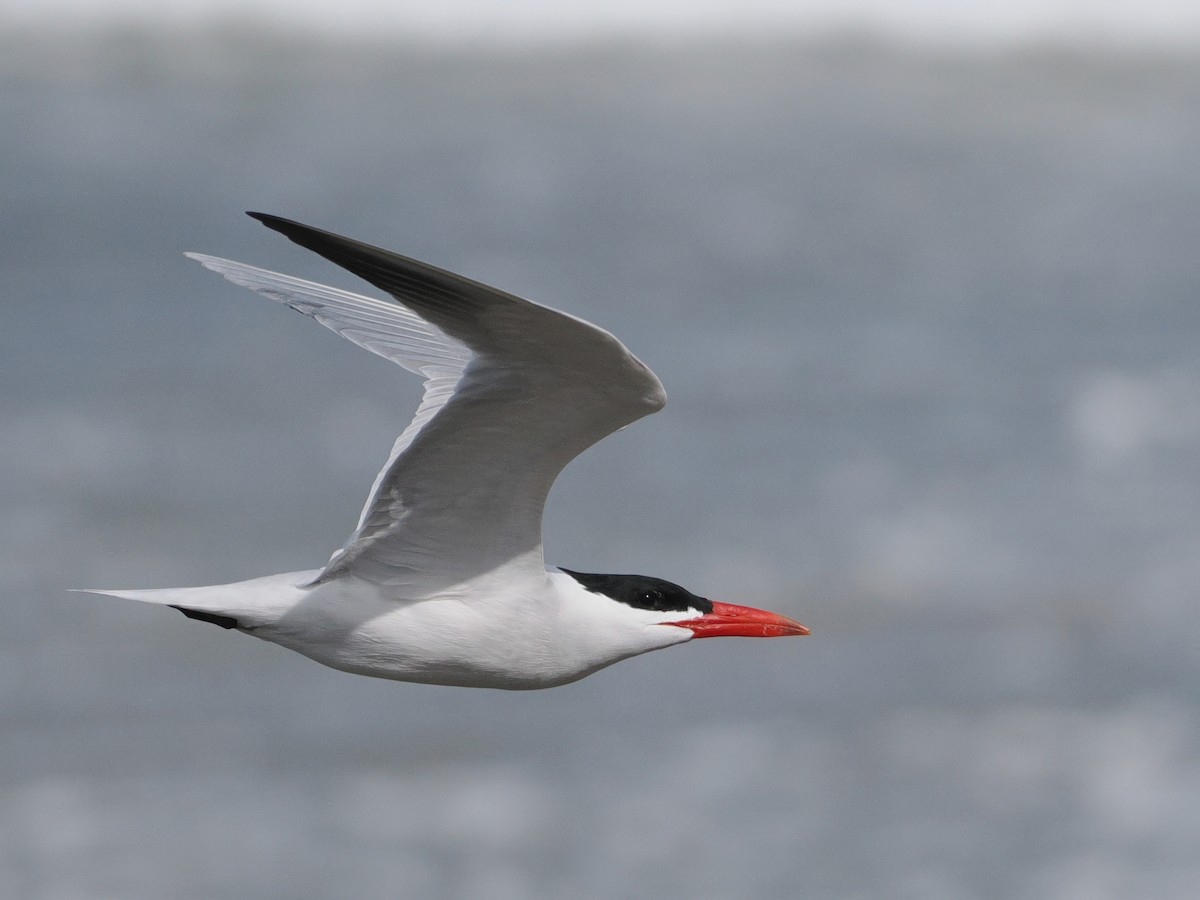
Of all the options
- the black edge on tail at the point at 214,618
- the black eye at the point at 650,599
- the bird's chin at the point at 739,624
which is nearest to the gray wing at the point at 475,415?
the black edge on tail at the point at 214,618

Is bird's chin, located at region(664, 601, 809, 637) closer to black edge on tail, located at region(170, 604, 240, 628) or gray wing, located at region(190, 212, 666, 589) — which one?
gray wing, located at region(190, 212, 666, 589)

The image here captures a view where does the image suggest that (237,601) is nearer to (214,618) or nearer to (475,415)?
(214,618)

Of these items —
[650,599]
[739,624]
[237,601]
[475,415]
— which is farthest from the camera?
[739,624]

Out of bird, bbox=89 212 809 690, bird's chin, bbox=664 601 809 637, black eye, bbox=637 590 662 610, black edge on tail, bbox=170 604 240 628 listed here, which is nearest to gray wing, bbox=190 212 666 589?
bird, bbox=89 212 809 690

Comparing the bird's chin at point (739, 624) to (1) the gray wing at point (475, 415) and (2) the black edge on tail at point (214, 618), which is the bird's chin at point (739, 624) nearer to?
(1) the gray wing at point (475, 415)

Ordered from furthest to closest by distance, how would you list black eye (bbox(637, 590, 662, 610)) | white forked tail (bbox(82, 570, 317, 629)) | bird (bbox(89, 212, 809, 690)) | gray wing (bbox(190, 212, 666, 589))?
black eye (bbox(637, 590, 662, 610)) < white forked tail (bbox(82, 570, 317, 629)) < bird (bbox(89, 212, 809, 690)) < gray wing (bbox(190, 212, 666, 589))

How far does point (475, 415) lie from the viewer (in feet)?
19.7

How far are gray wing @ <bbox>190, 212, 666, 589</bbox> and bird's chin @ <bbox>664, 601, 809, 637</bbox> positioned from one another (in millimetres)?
873

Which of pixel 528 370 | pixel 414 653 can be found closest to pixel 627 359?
pixel 528 370

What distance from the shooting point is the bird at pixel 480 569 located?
5.85 meters

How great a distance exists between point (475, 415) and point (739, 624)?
1.97m

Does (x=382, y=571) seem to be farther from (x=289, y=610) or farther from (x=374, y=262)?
(x=374, y=262)

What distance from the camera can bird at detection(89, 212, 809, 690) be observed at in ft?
19.2

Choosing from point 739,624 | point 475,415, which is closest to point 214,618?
point 475,415
